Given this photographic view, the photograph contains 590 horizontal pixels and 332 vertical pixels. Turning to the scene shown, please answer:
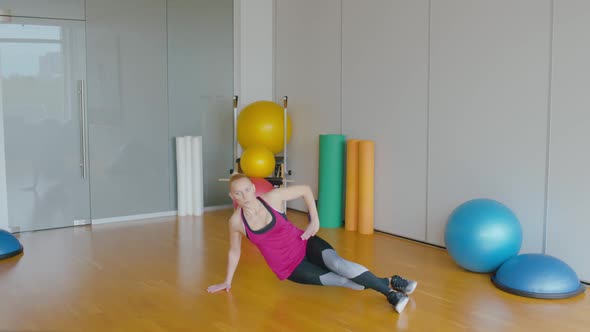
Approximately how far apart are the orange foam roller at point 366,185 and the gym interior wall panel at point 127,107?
2379mm

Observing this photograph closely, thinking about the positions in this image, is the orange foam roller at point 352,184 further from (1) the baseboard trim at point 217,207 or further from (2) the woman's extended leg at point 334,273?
(2) the woman's extended leg at point 334,273

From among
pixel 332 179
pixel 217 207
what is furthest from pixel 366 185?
pixel 217 207

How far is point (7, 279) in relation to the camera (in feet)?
13.8

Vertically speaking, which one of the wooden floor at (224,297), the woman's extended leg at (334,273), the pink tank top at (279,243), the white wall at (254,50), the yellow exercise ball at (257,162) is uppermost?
the white wall at (254,50)

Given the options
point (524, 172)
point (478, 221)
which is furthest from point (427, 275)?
point (524, 172)

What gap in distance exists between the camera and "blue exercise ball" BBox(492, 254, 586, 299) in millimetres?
3758

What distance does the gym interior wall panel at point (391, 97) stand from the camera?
5355 mm

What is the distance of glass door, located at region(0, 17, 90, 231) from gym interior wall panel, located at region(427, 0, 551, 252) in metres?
3.60

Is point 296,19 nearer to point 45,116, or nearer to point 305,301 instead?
point 45,116

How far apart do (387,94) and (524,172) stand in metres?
1.69

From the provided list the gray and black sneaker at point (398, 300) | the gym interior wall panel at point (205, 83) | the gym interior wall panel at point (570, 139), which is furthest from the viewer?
the gym interior wall panel at point (205, 83)

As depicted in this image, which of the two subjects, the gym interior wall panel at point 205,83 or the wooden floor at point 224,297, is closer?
the wooden floor at point 224,297

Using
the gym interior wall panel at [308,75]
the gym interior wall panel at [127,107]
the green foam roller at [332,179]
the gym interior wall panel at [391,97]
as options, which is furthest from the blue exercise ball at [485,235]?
the gym interior wall panel at [127,107]

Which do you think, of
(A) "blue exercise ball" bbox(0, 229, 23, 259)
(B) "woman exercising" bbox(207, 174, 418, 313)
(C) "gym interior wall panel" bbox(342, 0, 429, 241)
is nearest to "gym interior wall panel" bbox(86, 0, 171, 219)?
(A) "blue exercise ball" bbox(0, 229, 23, 259)
